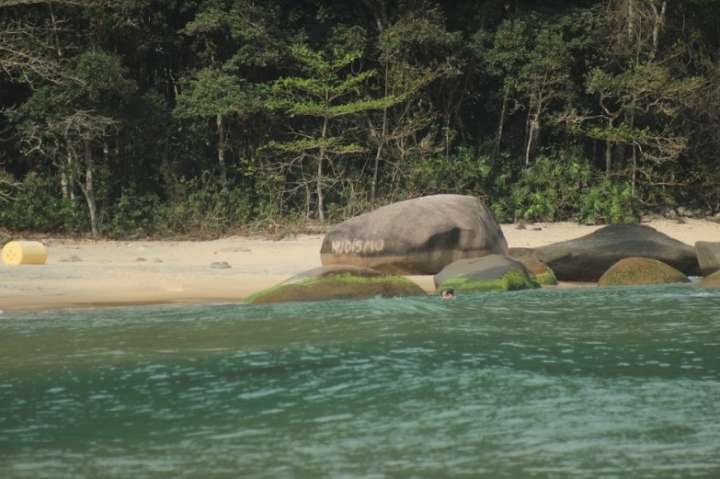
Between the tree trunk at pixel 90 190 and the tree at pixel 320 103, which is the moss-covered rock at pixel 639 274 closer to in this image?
the tree at pixel 320 103

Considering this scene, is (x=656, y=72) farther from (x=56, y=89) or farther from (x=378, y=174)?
(x=56, y=89)

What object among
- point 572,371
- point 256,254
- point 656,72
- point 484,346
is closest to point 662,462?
point 572,371

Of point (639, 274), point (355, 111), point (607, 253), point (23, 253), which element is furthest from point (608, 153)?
point (23, 253)

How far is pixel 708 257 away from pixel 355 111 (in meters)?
8.35

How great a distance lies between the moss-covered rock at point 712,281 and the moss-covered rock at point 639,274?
51 centimetres

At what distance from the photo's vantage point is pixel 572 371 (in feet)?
26.6

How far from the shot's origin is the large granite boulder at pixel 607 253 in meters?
14.3

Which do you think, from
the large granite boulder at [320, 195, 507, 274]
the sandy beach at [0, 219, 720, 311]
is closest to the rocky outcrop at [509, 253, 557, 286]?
the large granite boulder at [320, 195, 507, 274]

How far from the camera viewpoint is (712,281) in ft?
43.8

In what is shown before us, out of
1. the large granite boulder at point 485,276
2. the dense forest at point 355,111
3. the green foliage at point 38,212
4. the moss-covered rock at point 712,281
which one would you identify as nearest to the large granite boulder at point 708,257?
the moss-covered rock at point 712,281

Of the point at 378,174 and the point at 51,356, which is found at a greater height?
the point at 378,174

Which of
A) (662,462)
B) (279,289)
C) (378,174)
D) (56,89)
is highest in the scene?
(56,89)

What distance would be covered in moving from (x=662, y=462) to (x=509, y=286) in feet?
24.7

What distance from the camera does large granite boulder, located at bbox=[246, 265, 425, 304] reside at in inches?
476
